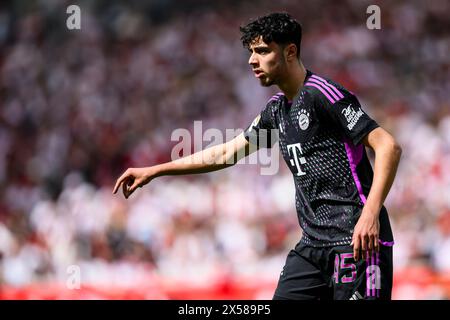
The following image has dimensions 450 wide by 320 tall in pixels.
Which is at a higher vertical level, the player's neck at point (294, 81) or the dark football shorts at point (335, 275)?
the player's neck at point (294, 81)

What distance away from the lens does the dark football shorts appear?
12.5 feet

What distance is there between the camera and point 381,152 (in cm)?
367

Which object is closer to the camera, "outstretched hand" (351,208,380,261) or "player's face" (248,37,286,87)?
"outstretched hand" (351,208,380,261)

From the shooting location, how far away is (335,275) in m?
3.94

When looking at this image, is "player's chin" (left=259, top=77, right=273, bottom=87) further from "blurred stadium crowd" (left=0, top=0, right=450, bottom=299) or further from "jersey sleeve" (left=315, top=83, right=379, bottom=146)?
"blurred stadium crowd" (left=0, top=0, right=450, bottom=299)

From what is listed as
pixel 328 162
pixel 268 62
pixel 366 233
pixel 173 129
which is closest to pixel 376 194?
pixel 366 233

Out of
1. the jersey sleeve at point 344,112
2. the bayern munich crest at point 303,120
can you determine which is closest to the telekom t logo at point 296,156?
the bayern munich crest at point 303,120

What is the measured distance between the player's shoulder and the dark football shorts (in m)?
0.71

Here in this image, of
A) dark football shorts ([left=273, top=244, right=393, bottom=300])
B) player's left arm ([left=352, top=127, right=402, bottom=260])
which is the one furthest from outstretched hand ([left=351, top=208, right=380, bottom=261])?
dark football shorts ([left=273, top=244, right=393, bottom=300])

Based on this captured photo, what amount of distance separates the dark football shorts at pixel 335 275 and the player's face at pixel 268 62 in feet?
2.81

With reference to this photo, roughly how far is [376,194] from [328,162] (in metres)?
0.41

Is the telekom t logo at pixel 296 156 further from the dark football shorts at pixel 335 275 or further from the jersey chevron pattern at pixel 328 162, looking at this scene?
the dark football shorts at pixel 335 275

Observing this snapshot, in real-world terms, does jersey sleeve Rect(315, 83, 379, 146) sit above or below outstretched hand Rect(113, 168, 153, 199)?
above

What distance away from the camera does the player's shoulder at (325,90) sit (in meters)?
3.87
